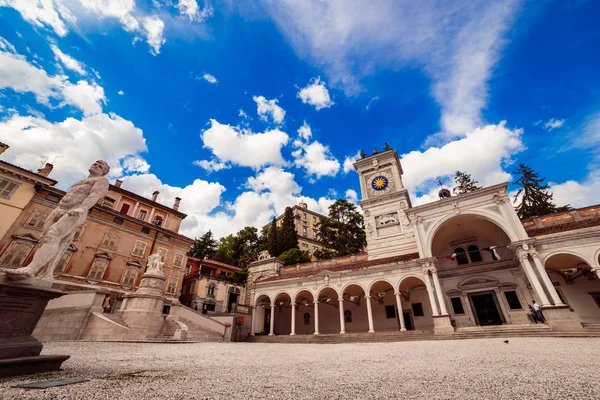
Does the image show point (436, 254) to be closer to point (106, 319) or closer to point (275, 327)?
point (275, 327)

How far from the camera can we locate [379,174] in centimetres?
2820

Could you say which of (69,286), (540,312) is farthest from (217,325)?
(540,312)

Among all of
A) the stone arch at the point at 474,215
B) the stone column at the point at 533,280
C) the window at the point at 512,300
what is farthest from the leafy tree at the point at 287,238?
the stone column at the point at 533,280

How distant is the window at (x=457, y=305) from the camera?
1923cm

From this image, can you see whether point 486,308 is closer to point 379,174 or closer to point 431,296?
point 431,296

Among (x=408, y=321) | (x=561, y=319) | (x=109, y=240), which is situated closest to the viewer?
(x=561, y=319)

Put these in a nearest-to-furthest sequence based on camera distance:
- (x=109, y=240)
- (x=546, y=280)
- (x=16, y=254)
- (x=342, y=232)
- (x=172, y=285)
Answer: (x=546, y=280) → (x=16, y=254) → (x=109, y=240) → (x=172, y=285) → (x=342, y=232)

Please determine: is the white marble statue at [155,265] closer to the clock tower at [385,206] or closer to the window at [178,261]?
the window at [178,261]

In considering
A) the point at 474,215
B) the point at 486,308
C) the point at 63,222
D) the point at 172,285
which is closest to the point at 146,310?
the point at 63,222

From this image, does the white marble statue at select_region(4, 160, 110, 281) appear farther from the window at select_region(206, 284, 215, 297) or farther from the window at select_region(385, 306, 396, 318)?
the window at select_region(206, 284, 215, 297)

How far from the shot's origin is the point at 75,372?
3.63 m

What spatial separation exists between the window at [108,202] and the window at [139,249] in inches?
224

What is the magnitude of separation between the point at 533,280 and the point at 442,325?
5.93 metres

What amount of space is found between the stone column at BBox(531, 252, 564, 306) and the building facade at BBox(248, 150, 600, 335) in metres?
0.06
